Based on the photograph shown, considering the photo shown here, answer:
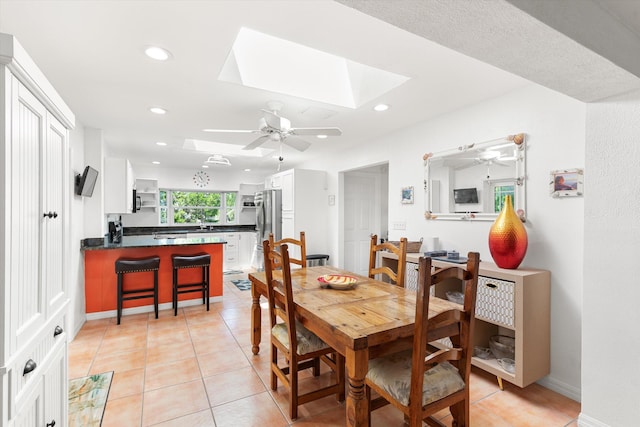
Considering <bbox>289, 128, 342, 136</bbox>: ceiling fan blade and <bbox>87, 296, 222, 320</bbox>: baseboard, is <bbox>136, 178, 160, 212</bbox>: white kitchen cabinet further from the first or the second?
<bbox>289, 128, 342, 136</bbox>: ceiling fan blade

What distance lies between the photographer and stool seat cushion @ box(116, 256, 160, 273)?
3.51 metres

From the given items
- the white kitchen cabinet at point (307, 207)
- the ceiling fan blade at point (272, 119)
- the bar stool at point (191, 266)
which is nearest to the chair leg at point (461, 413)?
the ceiling fan blade at point (272, 119)

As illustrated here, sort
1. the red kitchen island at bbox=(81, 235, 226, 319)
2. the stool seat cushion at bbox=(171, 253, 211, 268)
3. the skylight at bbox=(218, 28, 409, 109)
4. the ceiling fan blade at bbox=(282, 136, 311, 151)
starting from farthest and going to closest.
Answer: the stool seat cushion at bbox=(171, 253, 211, 268) → the red kitchen island at bbox=(81, 235, 226, 319) → the ceiling fan blade at bbox=(282, 136, 311, 151) → the skylight at bbox=(218, 28, 409, 109)

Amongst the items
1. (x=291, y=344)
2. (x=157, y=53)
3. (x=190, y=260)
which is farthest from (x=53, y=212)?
(x=190, y=260)

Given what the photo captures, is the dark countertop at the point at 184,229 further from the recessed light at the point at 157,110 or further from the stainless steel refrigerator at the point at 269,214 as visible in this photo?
the recessed light at the point at 157,110

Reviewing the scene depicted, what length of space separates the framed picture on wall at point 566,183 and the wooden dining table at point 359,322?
128cm

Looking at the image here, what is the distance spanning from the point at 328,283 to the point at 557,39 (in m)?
1.82

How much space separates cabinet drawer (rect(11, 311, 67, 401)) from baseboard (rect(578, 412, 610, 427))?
2.79 meters

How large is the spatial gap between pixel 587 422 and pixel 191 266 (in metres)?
3.97

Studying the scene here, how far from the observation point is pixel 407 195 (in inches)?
142

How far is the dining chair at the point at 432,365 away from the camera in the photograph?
1.32m

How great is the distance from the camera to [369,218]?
5.52 metres

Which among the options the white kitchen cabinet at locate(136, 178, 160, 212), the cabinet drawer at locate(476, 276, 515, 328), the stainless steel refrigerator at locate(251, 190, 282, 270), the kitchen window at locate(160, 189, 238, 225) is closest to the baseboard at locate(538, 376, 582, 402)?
the cabinet drawer at locate(476, 276, 515, 328)

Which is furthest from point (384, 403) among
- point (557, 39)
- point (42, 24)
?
point (42, 24)
